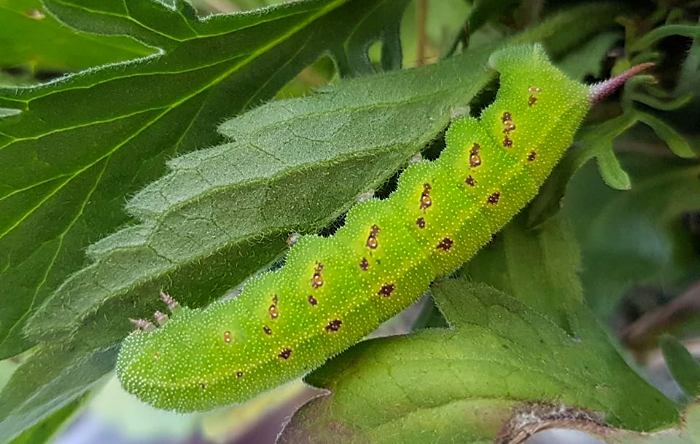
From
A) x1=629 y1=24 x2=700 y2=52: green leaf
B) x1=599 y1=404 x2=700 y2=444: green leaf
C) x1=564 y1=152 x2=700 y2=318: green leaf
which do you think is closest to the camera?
x1=599 y1=404 x2=700 y2=444: green leaf

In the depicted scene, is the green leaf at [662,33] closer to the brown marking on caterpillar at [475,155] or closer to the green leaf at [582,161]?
the green leaf at [582,161]

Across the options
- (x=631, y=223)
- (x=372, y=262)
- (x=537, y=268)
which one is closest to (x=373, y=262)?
(x=372, y=262)

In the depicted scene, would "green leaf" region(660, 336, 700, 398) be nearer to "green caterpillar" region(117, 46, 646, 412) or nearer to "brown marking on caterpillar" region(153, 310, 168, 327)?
"green caterpillar" region(117, 46, 646, 412)

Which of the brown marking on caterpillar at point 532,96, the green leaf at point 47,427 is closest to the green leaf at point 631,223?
the brown marking on caterpillar at point 532,96

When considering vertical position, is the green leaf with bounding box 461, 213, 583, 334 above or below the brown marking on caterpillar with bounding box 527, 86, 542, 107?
below

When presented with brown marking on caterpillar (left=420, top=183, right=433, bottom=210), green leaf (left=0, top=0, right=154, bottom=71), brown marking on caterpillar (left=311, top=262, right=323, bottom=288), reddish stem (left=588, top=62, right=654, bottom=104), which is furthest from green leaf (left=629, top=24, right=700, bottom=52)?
green leaf (left=0, top=0, right=154, bottom=71)

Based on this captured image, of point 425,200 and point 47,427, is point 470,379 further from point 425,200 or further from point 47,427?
point 47,427

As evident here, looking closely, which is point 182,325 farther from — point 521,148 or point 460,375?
point 521,148
